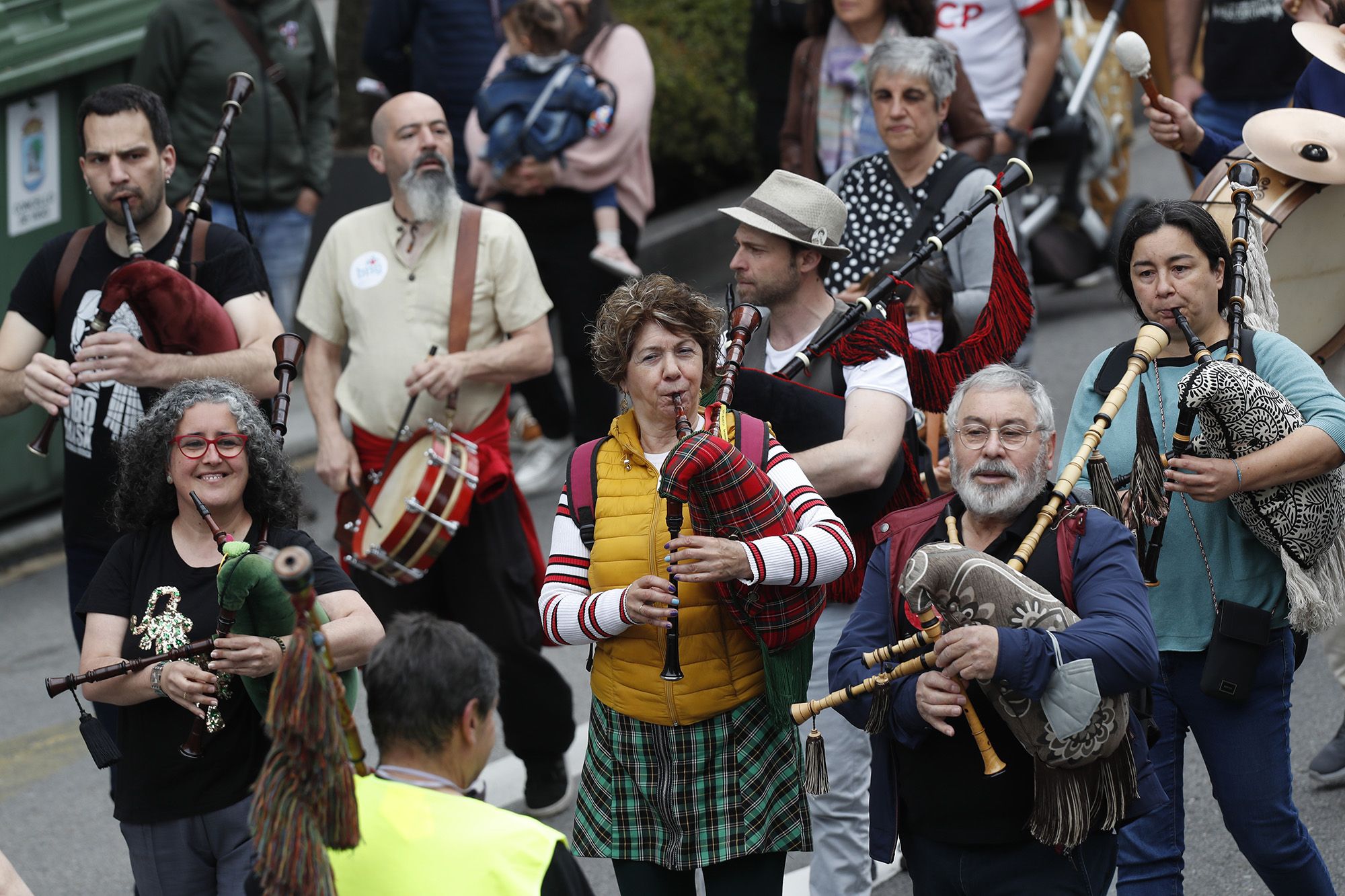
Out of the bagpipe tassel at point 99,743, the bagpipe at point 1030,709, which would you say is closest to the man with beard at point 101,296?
the bagpipe tassel at point 99,743

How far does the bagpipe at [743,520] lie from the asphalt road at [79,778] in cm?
135

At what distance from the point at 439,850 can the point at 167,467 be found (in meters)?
1.69

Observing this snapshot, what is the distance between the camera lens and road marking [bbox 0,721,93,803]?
6105 mm

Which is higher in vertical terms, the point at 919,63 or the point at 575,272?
the point at 919,63

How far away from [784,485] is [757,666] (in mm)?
426

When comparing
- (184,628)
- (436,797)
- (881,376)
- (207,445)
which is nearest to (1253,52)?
(881,376)

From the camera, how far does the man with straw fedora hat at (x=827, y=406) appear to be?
4402 millimetres

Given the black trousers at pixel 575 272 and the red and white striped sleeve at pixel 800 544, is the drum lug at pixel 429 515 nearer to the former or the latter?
the red and white striped sleeve at pixel 800 544

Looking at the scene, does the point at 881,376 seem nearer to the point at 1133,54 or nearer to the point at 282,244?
the point at 1133,54

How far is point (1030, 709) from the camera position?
3322 millimetres

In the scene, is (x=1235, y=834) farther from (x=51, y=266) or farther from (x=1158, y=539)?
(x=51, y=266)

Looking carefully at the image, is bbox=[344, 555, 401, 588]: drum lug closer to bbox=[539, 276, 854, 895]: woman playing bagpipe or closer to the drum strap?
the drum strap

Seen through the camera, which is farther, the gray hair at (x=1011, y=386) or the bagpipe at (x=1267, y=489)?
the bagpipe at (x=1267, y=489)

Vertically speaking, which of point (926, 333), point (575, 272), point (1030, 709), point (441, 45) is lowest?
point (1030, 709)
